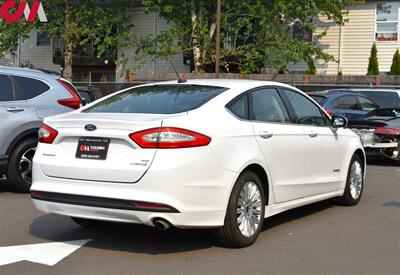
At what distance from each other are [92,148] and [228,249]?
5.06ft

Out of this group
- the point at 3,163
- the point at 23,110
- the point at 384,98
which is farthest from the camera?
the point at 384,98

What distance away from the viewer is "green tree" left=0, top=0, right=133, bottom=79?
98.2 feet

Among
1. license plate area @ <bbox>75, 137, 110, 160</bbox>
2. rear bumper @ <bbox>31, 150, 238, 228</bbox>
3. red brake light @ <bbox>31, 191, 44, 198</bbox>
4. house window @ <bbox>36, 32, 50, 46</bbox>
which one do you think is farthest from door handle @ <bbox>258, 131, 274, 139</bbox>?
house window @ <bbox>36, 32, 50, 46</bbox>

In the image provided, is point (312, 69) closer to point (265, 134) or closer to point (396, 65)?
point (396, 65)

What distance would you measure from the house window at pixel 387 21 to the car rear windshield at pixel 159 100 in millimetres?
24375

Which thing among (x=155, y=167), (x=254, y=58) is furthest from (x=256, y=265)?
(x=254, y=58)

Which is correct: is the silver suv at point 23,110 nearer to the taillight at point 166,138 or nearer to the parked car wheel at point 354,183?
the taillight at point 166,138

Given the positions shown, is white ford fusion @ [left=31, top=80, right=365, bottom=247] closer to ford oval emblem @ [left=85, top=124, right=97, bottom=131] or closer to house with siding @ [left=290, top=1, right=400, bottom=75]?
ford oval emblem @ [left=85, top=124, right=97, bottom=131]

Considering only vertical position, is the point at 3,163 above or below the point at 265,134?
below

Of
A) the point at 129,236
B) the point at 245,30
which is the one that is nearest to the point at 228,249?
the point at 129,236

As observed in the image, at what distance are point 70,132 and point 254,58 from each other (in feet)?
74.2

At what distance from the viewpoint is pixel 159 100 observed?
5.96 metres

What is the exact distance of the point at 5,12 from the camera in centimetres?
3031

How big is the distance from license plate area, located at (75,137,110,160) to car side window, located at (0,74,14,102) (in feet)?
11.7
